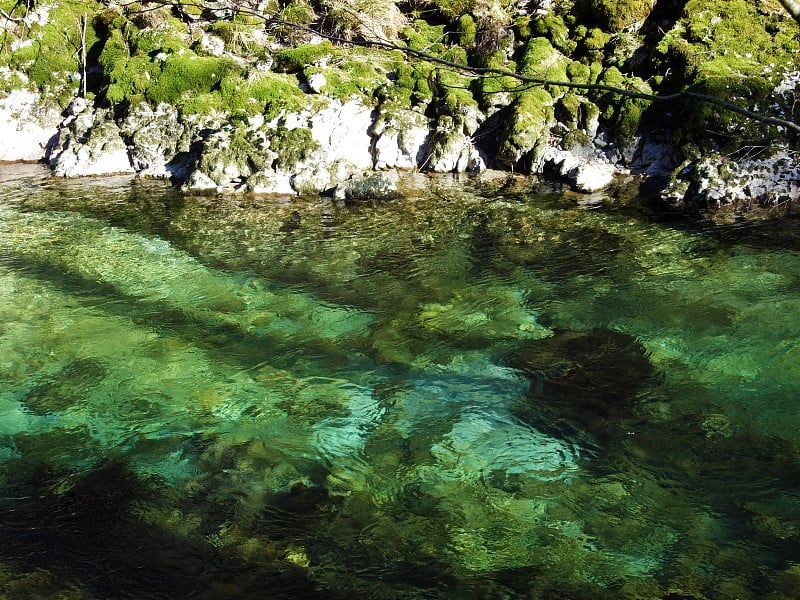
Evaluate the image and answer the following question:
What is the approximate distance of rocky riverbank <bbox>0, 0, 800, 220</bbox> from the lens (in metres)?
16.4

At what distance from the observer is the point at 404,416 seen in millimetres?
7379

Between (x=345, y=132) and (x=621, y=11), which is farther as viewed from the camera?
(x=621, y=11)

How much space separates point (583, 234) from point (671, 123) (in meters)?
6.70

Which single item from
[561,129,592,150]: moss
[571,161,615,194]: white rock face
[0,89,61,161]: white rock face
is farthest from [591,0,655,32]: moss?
[0,89,61,161]: white rock face

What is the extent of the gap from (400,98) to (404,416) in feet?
47.3

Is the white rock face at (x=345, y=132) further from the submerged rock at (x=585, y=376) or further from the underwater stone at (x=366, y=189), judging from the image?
the submerged rock at (x=585, y=376)

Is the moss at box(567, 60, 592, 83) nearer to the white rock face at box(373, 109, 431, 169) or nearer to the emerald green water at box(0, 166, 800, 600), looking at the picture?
the white rock face at box(373, 109, 431, 169)

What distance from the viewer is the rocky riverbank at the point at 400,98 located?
16.4 meters

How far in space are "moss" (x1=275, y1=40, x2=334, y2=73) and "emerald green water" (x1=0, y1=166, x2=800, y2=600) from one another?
9779mm

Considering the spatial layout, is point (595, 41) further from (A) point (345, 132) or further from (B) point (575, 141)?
(A) point (345, 132)

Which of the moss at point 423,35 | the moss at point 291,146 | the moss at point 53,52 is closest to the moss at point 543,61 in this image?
the moss at point 423,35

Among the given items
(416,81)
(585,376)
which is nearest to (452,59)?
(416,81)

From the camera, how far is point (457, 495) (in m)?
6.09

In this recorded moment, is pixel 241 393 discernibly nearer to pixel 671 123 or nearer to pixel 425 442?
Result: pixel 425 442
